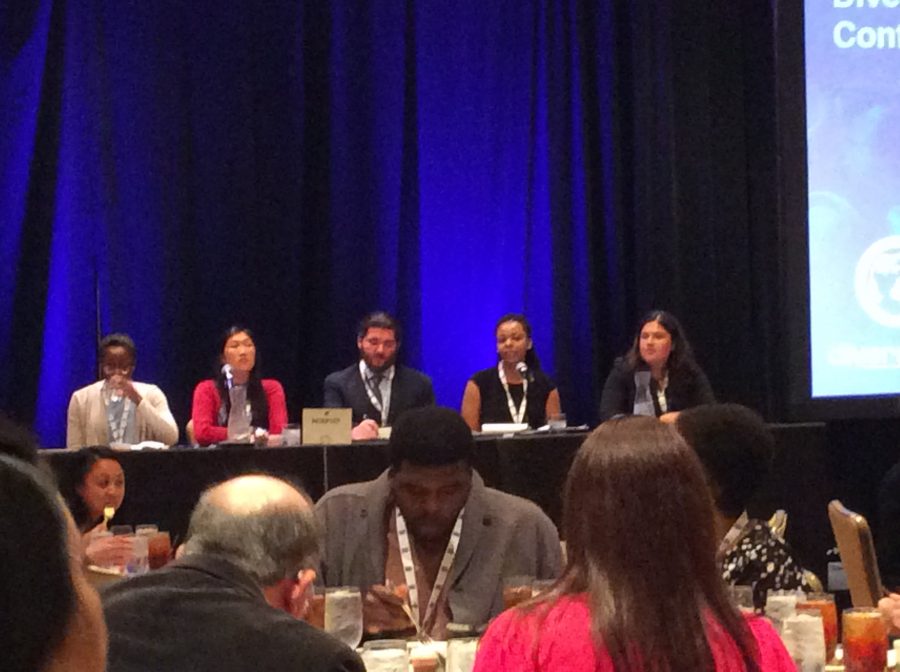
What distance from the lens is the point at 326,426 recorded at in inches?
239

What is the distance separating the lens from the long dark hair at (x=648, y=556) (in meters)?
1.89

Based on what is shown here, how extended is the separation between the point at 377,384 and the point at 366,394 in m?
0.08

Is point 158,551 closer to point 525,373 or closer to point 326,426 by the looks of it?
point 326,426

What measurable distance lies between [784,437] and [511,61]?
3.39 metres

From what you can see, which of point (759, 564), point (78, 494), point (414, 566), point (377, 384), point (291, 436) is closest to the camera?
point (759, 564)

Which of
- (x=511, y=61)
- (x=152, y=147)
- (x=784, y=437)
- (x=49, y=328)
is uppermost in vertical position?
(x=511, y=61)

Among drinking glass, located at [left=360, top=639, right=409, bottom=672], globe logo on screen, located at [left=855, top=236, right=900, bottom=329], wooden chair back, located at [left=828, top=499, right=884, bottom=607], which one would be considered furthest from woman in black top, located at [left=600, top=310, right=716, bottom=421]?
drinking glass, located at [left=360, top=639, right=409, bottom=672]

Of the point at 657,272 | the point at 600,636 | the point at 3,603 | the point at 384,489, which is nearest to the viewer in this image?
the point at 3,603

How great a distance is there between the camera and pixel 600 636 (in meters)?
1.89

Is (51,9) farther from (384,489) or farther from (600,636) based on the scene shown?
(600,636)

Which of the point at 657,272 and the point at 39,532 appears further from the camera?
the point at 657,272

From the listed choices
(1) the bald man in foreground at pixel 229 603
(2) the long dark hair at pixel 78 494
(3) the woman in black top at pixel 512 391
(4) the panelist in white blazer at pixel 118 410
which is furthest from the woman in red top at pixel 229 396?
(1) the bald man in foreground at pixel 229 603

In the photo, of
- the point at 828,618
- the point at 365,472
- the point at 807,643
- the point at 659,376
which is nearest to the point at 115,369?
the point at 365,472

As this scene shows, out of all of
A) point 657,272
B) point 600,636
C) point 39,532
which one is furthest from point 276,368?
point 39,532
